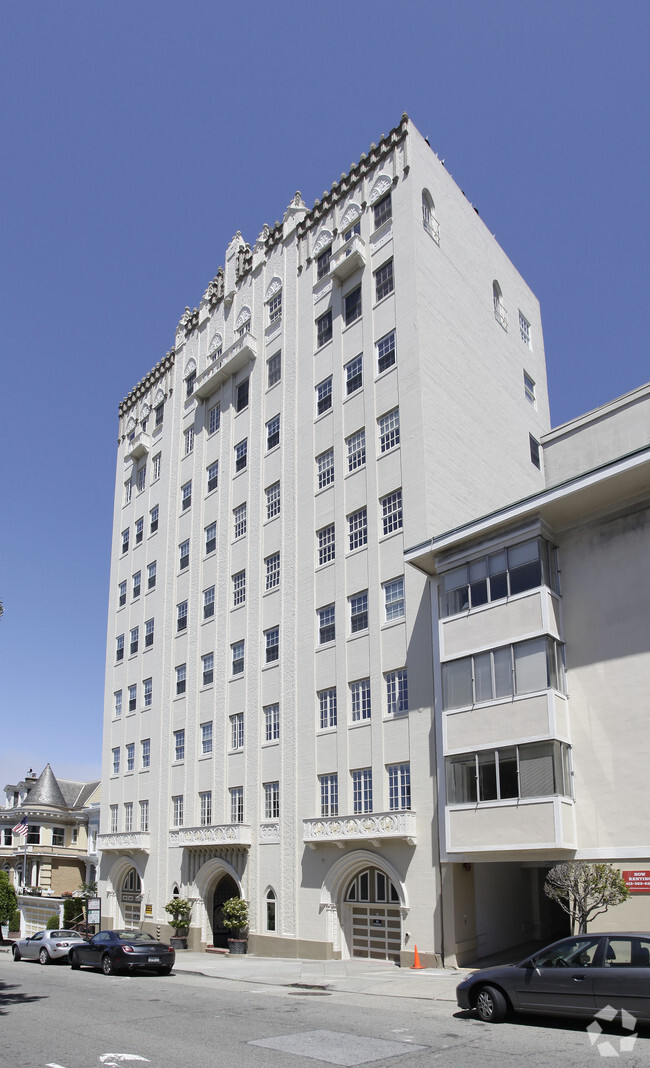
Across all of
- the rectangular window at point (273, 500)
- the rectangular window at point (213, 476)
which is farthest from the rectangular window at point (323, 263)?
the rectangular window at point (213, 476)

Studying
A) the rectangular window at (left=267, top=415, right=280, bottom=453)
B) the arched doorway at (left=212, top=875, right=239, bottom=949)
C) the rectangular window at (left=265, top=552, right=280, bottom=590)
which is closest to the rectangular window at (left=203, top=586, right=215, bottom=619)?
the rectangular window at (left=265, top=552, right=280, bottom=590)

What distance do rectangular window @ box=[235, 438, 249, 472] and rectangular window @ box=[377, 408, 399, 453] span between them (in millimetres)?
9976

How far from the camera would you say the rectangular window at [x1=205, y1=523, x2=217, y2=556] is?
42875 mm

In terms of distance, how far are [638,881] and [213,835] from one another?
20.1 m

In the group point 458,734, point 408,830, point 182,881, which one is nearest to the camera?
point 458,734

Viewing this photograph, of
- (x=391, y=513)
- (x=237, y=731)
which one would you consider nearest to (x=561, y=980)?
(x=391, y=513)

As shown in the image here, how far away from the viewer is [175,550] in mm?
45938

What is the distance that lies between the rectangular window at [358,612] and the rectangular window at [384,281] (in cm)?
1291

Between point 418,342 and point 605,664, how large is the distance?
15.3 metres

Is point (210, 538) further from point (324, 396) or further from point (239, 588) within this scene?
point (324, 396)

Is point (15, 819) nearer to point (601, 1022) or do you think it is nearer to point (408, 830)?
point (408, 830)

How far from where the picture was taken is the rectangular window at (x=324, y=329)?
1513 inches

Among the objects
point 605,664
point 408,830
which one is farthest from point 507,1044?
point 408,830

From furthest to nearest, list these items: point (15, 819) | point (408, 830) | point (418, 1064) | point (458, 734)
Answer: point (15, 819), point (408, 830), point (458, 734), point (418, 1064)
